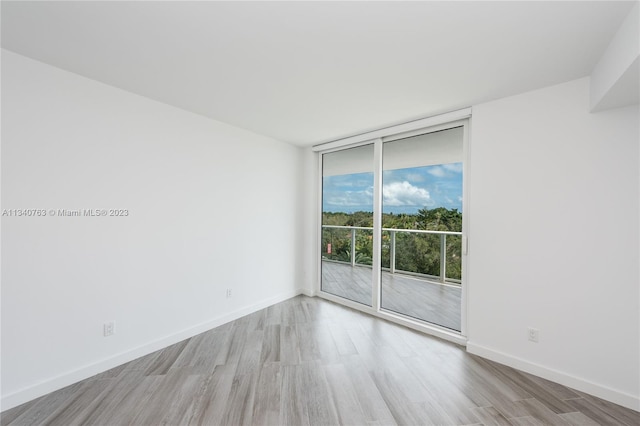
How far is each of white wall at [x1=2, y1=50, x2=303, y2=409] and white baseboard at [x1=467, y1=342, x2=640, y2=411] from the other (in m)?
2.88

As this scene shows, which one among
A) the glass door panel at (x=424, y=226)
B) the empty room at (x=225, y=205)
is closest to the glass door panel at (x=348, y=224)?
the glass door panel at (x=424, y=226)

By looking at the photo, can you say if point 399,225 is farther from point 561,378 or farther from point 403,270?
point 561,378

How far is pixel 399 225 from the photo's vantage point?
3.71m

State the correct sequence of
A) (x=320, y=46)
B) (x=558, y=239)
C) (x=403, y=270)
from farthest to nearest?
(x=403, y=270), (x=558, y=239), (x=320, y=46)

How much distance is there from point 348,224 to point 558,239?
252 cm

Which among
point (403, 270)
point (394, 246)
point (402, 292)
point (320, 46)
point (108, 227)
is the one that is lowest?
point (402, 292)

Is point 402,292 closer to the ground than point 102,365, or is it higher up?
higher up

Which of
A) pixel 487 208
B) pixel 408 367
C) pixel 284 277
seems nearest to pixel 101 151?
pixel 284 277

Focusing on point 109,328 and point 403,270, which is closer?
point 109,328

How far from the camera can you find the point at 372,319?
3.37m

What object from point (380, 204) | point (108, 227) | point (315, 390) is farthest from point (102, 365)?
point (380, 204)

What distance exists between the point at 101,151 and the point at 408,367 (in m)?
3.44

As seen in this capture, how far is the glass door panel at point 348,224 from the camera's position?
3787mm

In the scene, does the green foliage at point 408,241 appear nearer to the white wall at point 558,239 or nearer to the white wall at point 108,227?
the white wall at point 558,239
